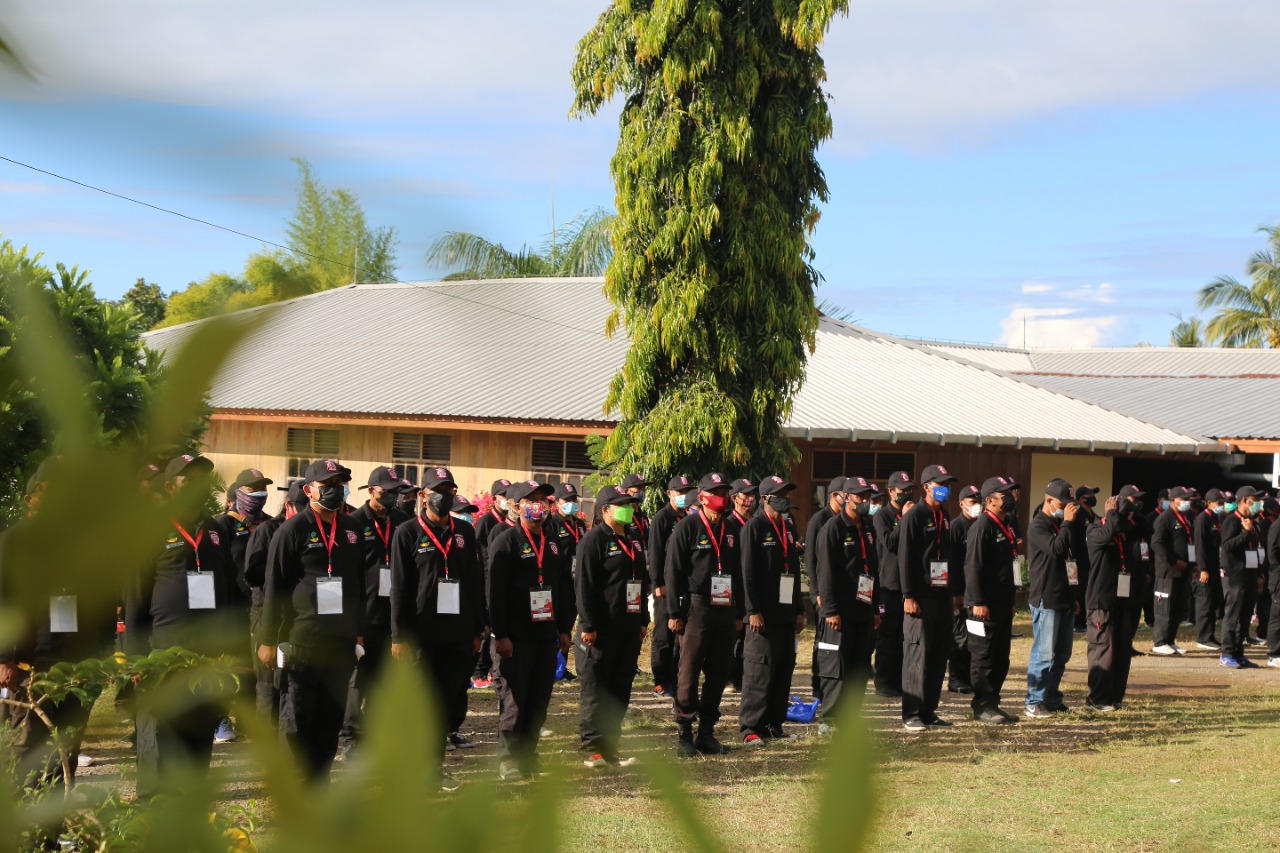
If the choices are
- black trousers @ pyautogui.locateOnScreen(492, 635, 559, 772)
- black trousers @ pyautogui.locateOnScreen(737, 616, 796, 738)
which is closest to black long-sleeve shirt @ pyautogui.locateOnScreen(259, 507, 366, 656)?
black trousers @ pyautogui.locateOnScreen(492, 635, 559, 772)

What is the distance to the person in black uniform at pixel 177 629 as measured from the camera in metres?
0.57

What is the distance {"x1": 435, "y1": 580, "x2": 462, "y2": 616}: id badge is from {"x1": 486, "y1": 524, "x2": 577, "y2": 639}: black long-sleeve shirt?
1.10 feet

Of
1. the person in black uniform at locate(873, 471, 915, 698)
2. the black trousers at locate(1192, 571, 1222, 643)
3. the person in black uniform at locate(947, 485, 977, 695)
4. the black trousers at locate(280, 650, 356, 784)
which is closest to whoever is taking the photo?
the black trousers at locate(280, 650, 356, 784)

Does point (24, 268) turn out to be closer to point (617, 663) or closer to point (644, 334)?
point (617, 663)

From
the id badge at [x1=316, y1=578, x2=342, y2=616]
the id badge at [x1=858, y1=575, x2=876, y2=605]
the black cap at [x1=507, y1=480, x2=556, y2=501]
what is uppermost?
the black cap at [x1=507, y1=480, x2=556, y2=501]

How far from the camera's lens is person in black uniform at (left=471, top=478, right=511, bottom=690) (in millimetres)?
11773

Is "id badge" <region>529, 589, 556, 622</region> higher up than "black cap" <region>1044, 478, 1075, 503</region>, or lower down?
lower down

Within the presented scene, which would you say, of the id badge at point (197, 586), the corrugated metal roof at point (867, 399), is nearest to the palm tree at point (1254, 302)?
the corrugated metal roof at point (867, 399)

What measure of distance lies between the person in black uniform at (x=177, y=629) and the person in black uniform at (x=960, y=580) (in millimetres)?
9938

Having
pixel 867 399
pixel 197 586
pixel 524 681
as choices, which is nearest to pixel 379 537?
pixel 524 681

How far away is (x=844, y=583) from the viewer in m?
10.2

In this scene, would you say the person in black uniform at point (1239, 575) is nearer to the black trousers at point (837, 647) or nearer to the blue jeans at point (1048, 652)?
the blue jeans at point (1048, 652)

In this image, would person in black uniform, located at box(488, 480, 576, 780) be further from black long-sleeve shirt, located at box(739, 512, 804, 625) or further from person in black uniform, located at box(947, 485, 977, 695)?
person in black uniform, located at box(947, 485, 977, 695)

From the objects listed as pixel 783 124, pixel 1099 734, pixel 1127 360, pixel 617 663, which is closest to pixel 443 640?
pixel 617 663
